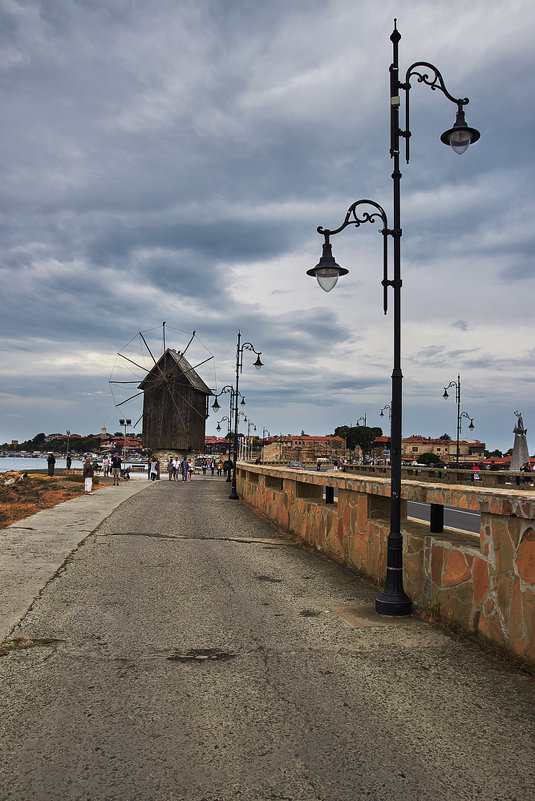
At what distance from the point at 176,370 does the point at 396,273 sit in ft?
181

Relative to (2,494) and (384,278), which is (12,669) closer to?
(384,278)

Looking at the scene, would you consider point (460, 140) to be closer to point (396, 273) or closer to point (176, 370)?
point (396, 273)

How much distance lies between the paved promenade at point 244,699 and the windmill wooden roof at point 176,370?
5408cm

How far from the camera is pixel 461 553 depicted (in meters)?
5.72

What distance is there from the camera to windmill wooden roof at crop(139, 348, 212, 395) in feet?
202

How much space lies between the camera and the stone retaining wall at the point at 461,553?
479 centimetres

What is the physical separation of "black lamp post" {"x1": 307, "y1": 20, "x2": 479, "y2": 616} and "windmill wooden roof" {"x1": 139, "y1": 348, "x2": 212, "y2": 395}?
53.6 metres

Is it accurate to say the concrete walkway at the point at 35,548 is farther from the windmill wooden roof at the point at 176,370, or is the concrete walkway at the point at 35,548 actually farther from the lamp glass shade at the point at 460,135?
the windmill wooden roof at the point at 176,370

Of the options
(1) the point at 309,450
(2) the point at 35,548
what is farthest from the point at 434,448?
(2) the point at 35,548

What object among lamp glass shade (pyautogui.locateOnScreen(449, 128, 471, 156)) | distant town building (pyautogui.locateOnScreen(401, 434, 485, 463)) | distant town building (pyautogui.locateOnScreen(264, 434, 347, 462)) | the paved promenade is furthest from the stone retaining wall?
distant town building (pyautogui.locateOnScreen(401, 434, 485, 463))

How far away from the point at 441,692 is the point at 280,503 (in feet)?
33.7

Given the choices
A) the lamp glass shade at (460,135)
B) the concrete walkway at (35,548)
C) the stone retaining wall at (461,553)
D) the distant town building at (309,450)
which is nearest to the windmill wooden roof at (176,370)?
the concrete walkway at (35,548)

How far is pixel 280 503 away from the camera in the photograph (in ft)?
47.8

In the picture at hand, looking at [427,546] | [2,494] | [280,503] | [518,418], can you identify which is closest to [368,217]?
[427,546]
